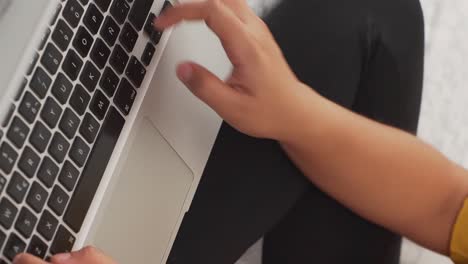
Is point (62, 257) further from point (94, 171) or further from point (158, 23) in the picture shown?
point (158, 23)

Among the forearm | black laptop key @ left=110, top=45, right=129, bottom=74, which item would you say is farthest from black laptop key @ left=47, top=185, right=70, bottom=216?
the forearm

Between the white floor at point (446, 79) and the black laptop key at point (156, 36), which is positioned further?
the white floor at point (446, 79)

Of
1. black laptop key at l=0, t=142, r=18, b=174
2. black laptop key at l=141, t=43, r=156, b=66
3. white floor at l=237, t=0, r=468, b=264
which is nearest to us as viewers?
black laptop key at l=0, t=142, r=18, b=174

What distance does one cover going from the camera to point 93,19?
502mm

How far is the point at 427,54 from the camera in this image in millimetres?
1067

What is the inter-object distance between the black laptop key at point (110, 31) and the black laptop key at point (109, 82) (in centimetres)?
2

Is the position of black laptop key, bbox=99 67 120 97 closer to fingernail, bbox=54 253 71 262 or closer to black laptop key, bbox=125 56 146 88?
black laptop key, bbox=125 56 146 88

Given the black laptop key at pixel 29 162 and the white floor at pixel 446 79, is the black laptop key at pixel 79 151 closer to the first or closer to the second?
the black laptop key at pixel 29 162

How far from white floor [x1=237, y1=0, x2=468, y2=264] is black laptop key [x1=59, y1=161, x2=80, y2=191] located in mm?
669

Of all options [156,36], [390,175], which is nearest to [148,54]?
[156,36]

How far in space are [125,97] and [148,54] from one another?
44mm

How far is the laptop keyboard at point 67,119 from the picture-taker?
0.45 meters

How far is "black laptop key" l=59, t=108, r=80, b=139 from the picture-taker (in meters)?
0.48

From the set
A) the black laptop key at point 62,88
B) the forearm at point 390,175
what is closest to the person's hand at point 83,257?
the black laptop key at point 62,88
